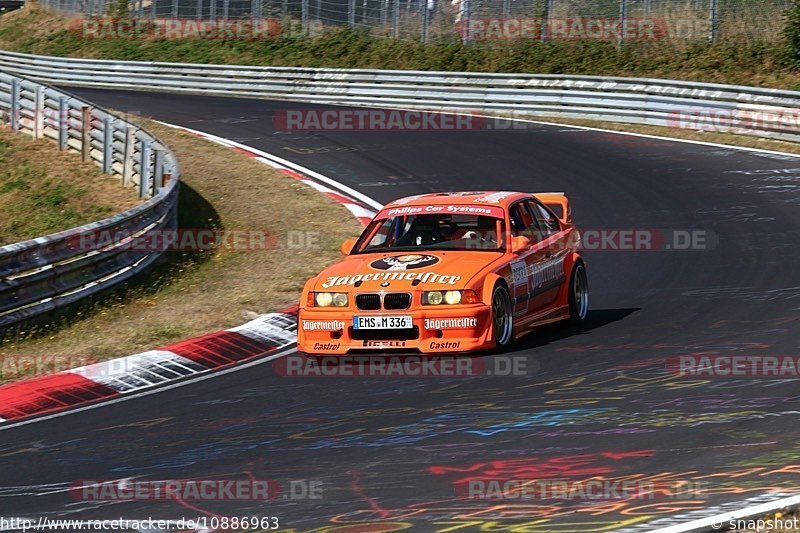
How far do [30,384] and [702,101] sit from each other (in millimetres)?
16876

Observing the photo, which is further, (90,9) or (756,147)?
(90,9)

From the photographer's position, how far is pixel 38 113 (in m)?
23.6

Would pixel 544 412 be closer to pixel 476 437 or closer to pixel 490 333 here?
pixel 476 437

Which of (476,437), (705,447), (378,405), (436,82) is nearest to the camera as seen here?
(705,447)

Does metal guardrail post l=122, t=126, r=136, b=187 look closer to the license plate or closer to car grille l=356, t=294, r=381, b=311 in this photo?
car grille l=356, t=294, r=381, b=311

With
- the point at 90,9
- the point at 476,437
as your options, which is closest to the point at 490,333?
the point at 476,437

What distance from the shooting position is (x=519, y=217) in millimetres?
11219

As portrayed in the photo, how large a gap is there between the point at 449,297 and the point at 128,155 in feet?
37.6

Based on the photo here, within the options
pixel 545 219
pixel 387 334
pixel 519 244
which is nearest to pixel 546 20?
pixel 545 219
